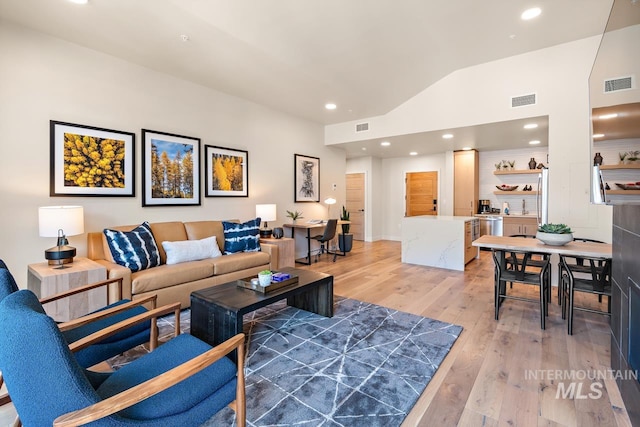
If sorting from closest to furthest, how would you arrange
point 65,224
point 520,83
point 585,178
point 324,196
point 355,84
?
point 65,224 → point 585,178 → point 520,83 → point 355,84 → point 324,196

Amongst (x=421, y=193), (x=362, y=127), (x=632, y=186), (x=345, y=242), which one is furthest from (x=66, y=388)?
(x=421, y=193)

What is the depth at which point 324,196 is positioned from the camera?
6.96 metres

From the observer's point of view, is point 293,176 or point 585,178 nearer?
point 585,178

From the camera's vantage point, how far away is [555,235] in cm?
294

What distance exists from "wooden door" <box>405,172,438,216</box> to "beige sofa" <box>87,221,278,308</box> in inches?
211

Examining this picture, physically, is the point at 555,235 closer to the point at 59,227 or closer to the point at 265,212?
the point at 265,212

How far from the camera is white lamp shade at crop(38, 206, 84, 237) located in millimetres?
2773

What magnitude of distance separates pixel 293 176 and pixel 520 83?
4.00 metres

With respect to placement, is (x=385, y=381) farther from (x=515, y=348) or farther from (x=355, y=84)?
(x=355, y=84)

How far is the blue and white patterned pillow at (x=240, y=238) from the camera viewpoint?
4.31 meters

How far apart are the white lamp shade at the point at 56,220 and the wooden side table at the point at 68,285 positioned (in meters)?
0.33

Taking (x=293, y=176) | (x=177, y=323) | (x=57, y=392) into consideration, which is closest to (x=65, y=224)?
(x=177, y=323)

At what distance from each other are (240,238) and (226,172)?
1206 mm

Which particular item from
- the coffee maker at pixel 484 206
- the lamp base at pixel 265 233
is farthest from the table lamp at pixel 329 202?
the coffee maker at pixel 484 206
